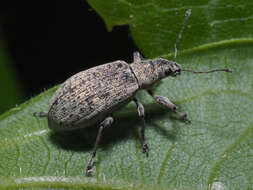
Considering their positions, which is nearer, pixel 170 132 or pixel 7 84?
pixel 170 132

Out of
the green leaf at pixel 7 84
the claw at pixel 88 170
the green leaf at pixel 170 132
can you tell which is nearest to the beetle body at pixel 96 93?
the green leaf at pixel 170 132

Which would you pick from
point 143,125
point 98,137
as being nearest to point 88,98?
point 98,137

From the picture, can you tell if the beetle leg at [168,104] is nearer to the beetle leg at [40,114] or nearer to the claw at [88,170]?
the claw at [88,170]

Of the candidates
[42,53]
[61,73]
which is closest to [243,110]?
[61,73]

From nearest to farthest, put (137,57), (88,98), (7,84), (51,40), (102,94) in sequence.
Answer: (88,98) < (102,94) < (137,57) < (7,84) < (51,40)

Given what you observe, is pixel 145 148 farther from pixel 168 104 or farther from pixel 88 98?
pixel 88 98

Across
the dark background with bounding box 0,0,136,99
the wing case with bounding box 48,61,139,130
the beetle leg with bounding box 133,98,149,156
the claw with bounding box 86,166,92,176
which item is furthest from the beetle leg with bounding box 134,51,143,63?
the claw with bounding box 86,166,92,176

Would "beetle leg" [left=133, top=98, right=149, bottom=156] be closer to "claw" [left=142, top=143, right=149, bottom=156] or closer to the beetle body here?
"claw" [left=142, top=143, right=149, bottom=156]
